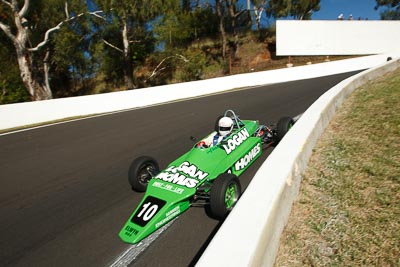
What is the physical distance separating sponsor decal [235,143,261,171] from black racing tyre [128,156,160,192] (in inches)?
51.3

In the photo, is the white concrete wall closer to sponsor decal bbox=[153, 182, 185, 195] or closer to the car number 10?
sponsor decal bbox=[153, 182, 185, 195]

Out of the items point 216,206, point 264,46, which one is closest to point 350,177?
point 216,206

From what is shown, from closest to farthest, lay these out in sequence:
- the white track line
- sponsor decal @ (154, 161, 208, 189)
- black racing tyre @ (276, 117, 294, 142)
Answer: the white track line < sponsor decal @ (154, 161, 208, 189) < black racing tyre @ (276, 117, 294, 142)

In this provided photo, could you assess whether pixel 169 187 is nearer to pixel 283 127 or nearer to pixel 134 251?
pixel 134 251

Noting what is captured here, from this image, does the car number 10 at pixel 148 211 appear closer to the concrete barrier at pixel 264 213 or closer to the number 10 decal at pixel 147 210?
the number 10 decal at pixel 147 210

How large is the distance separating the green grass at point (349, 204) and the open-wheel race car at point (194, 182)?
902 millimetres

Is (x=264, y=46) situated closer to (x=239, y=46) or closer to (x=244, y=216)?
(x=239, y=46)

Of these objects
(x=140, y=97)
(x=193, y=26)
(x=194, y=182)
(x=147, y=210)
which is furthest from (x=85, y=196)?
(x=193, y=26)

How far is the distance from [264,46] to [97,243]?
1425 inches

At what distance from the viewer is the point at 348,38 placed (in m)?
28.7

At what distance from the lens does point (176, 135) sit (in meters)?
7.26

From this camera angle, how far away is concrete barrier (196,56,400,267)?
181 centimetres

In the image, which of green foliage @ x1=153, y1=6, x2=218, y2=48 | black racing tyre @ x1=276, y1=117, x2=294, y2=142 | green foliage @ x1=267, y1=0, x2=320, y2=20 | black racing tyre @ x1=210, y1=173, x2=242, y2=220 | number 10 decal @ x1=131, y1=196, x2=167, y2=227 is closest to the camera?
number 10 decal @ x1=131, y1=196, x2=167, y2=227

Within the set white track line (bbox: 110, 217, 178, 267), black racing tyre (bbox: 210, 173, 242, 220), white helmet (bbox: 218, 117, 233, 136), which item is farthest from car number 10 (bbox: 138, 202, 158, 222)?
white helmet (bbox: 218, 117, 233, 136)
